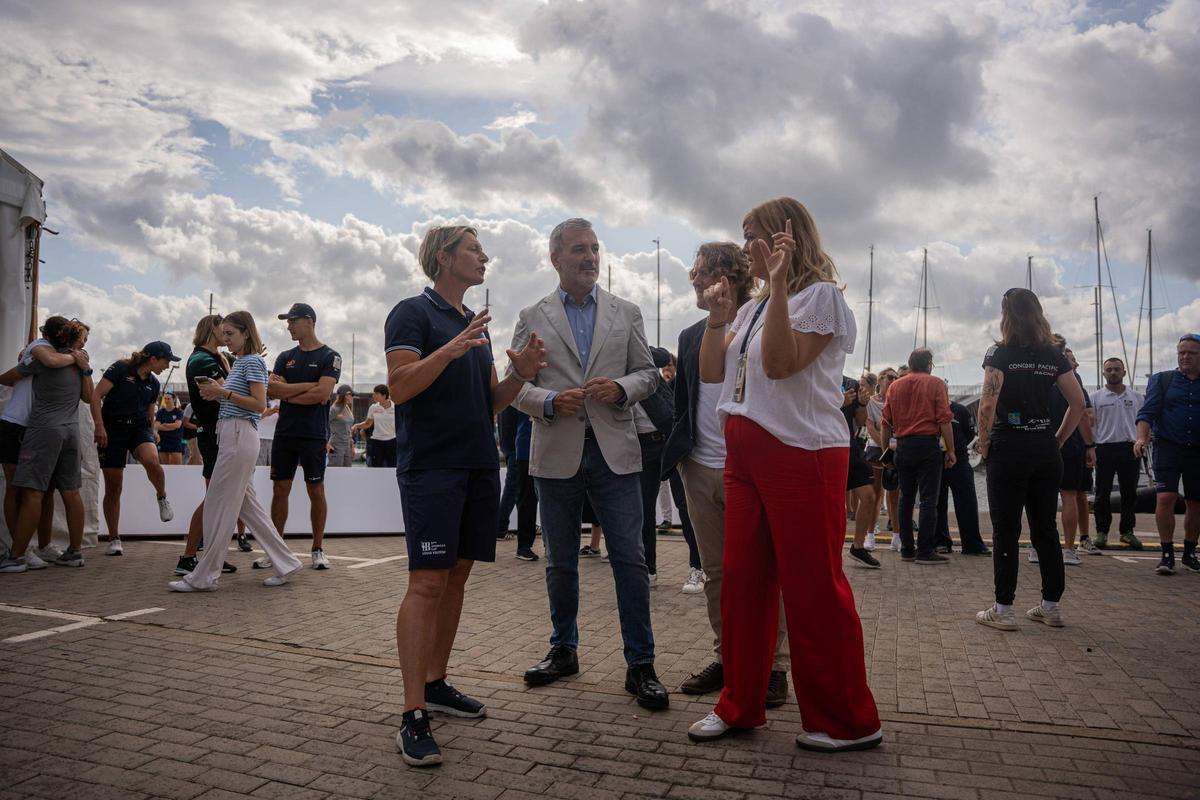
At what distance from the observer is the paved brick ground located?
3039 mm

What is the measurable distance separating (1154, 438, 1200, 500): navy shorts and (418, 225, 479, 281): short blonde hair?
7311 millimetres

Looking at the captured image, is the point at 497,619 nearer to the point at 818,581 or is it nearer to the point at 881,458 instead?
the point at 818,581

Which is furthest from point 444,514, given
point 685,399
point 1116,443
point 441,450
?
point 1116,443

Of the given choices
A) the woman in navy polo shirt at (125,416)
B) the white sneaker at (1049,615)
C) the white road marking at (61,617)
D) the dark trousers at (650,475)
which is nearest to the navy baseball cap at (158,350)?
the woman in navy polo shirt at (125,416)

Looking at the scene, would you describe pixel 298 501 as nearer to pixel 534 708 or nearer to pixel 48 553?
pixel 48 553

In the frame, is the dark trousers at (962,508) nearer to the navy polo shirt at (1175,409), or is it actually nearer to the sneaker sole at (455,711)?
the navy polo shirt at (1175,409)

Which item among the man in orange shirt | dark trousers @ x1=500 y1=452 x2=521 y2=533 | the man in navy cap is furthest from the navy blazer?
the man in orange shirt

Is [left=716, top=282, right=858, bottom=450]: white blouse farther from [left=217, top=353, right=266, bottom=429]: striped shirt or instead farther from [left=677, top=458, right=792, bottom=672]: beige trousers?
[left=217, top=353, right=266, bottom=429]: striped shirt

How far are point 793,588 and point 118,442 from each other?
7321 mm

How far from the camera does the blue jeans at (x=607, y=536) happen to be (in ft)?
13.6

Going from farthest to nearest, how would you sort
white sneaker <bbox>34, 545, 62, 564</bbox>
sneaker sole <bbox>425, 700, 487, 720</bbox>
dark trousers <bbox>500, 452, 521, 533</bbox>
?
dark trousers <bbox>500, 452, 521, 533</bbox> < white sneaker <bbox>34, 545, 62, 564</bbox> < sneaker sole <bbox>425, 700, 487, 720</bbox>

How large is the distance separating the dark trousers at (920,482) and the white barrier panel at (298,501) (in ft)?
19.6

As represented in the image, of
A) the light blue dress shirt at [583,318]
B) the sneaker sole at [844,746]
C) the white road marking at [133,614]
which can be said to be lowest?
the white road marking at [133,614]

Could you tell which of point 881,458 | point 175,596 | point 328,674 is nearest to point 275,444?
point 175,596
